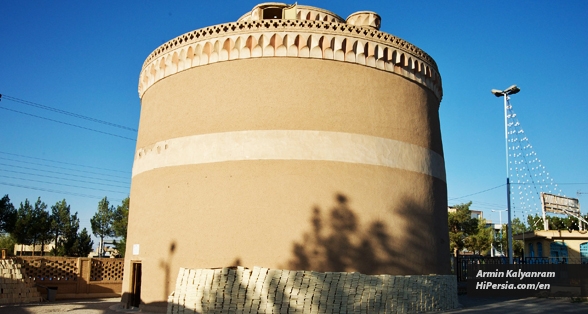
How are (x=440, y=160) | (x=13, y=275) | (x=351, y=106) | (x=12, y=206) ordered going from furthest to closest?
(x=12, y=206) → (x=13, y=275) → (x=440, y=160) → (x=351, y=106)

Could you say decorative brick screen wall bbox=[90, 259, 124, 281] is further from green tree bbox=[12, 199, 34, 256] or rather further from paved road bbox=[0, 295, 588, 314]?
green tree bbox=[12, 199, 34, 256]

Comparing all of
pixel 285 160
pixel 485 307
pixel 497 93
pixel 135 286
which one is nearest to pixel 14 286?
pixel 135 286

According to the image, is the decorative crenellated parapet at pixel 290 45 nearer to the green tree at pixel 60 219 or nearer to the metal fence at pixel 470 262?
the metal fence at pixel 470 262

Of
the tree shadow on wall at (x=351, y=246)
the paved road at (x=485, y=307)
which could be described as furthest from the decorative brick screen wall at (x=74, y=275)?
the tree shadow on wall at (x=351, y=246)

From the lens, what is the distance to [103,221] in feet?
136

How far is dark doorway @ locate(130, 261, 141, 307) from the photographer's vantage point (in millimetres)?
13219

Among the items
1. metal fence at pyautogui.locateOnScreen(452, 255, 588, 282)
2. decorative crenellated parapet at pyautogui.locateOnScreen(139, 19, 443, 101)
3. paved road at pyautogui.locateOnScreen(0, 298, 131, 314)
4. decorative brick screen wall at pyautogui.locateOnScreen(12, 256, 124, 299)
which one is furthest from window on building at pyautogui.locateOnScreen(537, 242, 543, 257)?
paved road at pyautogui.locateOnScreen(0, 298, 131, 314)

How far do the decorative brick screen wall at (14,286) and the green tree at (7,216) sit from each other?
1554 centimetres

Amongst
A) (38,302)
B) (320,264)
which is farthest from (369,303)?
(38,302)

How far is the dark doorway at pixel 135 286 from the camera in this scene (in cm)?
1322

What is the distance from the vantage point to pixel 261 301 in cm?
1041

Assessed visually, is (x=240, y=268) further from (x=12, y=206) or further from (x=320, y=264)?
(x=12, y=206)

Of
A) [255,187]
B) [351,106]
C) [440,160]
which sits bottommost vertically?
[255,187]

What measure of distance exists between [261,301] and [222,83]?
537 cm
